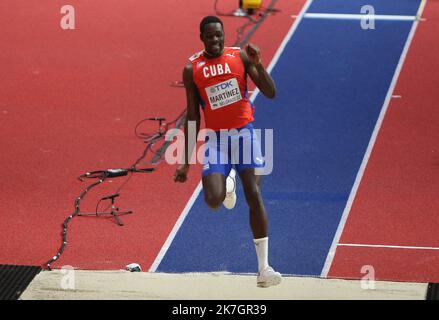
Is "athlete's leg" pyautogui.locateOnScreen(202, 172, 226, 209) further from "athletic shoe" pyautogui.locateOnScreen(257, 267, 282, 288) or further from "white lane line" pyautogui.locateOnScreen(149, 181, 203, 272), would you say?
"white lane line" pyautogui.locateOnScreen(149, 181, 203, 272)

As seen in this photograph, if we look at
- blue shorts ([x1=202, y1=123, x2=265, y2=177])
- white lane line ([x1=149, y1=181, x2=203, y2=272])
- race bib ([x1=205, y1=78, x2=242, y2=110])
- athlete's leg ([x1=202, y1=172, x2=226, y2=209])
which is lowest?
white lane line ([x1=149, y1=181, x2=203, y2=272])

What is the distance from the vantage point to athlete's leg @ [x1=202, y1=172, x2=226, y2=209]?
9.69 metres

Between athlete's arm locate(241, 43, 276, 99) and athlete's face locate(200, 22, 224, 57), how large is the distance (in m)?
0.23

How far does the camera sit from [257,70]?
31.7 feet

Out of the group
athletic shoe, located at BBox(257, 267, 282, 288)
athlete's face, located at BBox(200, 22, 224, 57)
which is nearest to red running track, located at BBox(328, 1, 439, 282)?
athletic shoe, located at BBox(257, 267, 282, 288)

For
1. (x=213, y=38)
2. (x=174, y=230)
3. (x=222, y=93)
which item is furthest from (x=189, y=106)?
(x=174, y=230)

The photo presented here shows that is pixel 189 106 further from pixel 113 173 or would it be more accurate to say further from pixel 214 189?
pixel 113 173

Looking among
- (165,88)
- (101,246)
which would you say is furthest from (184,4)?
(101,246)

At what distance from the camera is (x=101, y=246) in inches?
466

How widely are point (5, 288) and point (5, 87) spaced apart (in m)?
6.78

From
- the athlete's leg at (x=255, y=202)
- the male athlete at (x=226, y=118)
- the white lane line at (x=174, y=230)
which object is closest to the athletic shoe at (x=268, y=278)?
the male athlete at (x=226, y=118)

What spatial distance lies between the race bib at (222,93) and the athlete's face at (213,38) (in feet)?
0.91

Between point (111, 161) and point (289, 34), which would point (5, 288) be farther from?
point (289, 34)

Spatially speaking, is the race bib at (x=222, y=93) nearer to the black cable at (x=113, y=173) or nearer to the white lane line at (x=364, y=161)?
the white lane line at (x=364, y=161)
